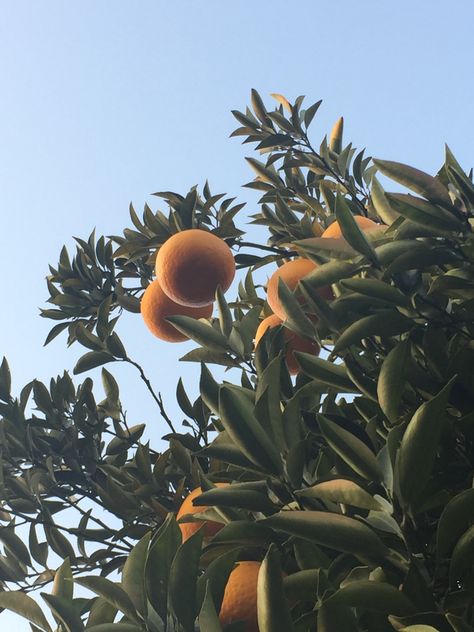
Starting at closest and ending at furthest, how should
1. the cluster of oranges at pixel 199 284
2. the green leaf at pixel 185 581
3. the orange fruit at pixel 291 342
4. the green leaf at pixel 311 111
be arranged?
the green leaf at pixel 185 581 < the cluster of oranges at pixel 199 284 < the orange fruit at pixel 291 342 < the green leaf at pixel 311 111

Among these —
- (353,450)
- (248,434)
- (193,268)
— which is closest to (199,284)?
(193,268)

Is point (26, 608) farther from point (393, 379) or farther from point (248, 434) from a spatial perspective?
point (393, 379)

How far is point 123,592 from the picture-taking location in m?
1.27

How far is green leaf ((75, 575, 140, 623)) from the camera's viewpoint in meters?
1.27

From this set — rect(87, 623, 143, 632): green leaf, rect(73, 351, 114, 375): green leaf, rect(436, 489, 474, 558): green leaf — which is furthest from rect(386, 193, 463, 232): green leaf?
rect(73, 351, 114, 375): green leaf

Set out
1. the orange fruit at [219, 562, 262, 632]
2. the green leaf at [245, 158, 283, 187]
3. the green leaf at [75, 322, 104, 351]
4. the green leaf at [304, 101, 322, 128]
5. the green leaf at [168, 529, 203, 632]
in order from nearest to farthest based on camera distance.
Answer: the green leaf at [168, 529, 203, 632], the orange fruit at [219, 562, 262, 632], the green leaf at [75, 322, 104, 351], the green leaf at [245, 158, 283, 187], the green leaf at [304, 101, 322, 128]

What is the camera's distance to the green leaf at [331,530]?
1.04 meters

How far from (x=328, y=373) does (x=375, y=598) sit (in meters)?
0.56

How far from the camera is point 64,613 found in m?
1.37

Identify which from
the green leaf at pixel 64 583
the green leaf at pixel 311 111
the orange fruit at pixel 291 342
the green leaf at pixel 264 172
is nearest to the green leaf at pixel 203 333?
the orange fruit at pixel 291 342

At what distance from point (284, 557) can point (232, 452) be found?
24cm

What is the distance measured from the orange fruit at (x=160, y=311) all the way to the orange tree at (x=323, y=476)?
1.13 ft

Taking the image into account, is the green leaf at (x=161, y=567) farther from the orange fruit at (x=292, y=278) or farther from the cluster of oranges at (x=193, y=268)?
the cluster of oranges at (x=193, y=268)

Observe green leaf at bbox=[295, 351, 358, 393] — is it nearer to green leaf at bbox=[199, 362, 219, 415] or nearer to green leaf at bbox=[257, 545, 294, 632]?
green leaf at bbox=[199, 362, 219, 415]
